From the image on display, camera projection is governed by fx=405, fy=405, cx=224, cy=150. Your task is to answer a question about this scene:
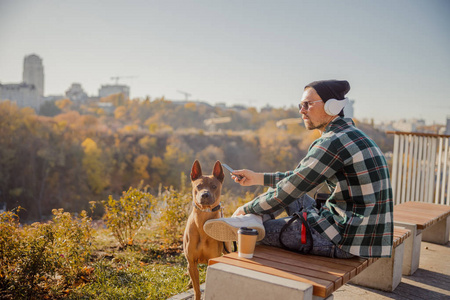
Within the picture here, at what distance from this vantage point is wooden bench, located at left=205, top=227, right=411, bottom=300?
1.91m

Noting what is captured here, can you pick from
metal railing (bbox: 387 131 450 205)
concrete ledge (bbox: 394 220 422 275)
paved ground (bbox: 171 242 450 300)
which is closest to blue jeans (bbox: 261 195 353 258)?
paved ground (bbox: 171 242 450 300)

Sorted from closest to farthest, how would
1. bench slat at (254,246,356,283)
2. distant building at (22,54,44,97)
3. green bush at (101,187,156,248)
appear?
bench slat at (254,246,356,283) < green bush at (101,187,156,248) < distant building at (22,54,44,97)

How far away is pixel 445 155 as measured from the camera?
626 centimetres

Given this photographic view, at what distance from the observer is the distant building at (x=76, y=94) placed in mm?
78525

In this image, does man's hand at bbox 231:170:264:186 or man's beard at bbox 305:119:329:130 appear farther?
man's hand at bbox 231:170:264:186

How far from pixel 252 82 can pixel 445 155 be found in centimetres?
8234

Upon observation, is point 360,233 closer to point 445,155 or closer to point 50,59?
point 445,155

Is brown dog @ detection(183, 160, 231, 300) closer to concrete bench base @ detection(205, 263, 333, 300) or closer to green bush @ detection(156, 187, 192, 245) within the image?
concrete bench base @ detection(205, 263, 333, 300)

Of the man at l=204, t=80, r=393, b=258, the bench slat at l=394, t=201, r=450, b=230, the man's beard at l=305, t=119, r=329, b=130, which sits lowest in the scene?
the bench slat at l=394, t=201, r=450, b=230

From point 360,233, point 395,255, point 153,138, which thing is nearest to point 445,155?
point 395,255

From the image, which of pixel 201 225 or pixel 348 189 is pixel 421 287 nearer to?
pixel 348 189

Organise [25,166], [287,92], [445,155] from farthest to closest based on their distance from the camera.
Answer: [287,92] < [25,166] < [445,155]

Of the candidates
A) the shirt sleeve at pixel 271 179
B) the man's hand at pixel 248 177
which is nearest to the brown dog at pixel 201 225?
the man's hand at pixel 248 177

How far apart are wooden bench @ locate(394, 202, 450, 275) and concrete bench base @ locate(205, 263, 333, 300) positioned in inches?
83.2
